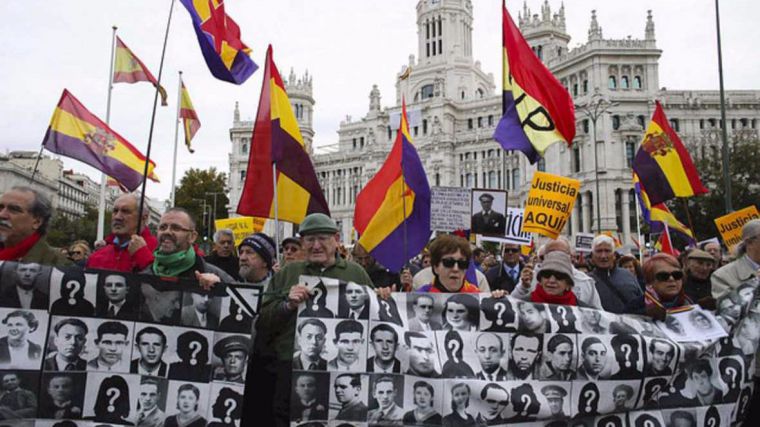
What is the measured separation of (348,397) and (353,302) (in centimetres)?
64

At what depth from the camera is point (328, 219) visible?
4316 millimetres

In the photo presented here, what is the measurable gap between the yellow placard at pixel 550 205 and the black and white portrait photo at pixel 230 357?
720 centimetres

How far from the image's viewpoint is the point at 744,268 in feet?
16.5

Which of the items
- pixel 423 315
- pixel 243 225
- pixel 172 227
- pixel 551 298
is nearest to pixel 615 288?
pixel 551 298

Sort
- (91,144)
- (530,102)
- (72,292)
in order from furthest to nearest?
(91,144), (530,102), (72,292)

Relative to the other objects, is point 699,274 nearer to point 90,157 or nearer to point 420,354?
point 420,354

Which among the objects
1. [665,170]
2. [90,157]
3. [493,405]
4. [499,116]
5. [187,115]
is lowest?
[493,405]

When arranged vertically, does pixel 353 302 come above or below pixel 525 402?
above

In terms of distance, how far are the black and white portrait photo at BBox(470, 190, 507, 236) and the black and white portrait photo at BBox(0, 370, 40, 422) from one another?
8500 mm

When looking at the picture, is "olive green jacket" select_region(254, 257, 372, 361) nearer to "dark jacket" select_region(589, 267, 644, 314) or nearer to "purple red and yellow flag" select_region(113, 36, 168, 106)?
"dark jacket" select_region(589, 267, 644, 314)

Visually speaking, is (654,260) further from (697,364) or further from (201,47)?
(201,47)

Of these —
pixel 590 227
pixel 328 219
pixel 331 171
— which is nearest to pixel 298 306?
pixel 328 219

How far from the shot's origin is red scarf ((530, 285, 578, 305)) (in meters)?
4.48

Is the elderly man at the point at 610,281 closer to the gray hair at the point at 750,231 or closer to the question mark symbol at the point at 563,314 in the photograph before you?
the gray hair at the point at 750,231
